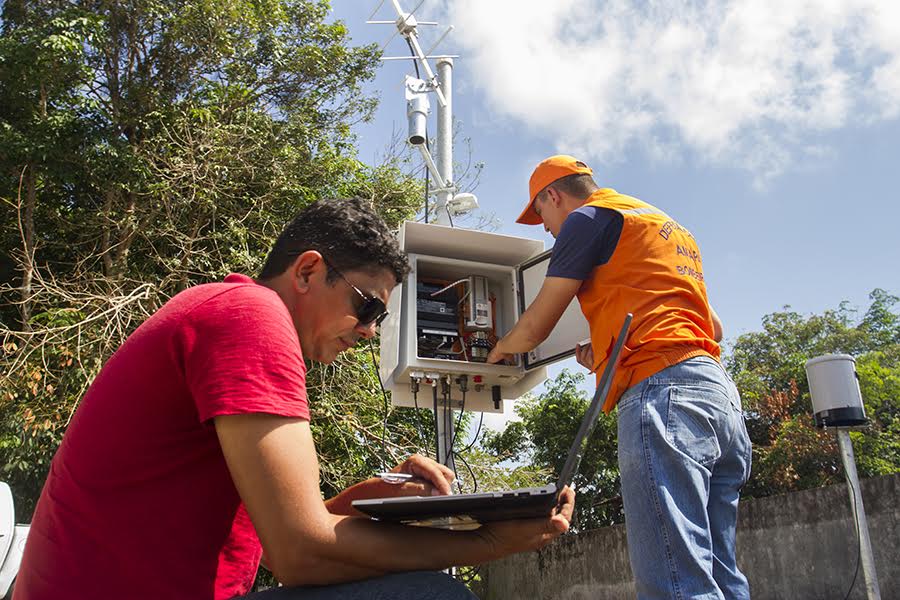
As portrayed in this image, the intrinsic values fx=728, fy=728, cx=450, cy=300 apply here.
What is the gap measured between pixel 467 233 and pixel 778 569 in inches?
152

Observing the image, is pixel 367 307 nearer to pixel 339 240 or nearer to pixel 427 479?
pixel 339 240

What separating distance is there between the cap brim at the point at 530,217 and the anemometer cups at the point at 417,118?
10.2ft

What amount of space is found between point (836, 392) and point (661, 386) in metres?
2.89

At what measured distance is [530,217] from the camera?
287cm

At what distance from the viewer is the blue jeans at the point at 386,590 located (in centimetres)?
→ 105

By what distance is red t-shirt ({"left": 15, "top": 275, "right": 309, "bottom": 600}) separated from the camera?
106 centimetres

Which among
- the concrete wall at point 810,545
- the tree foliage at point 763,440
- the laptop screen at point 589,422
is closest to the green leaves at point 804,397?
the tree foliage at point 763,440

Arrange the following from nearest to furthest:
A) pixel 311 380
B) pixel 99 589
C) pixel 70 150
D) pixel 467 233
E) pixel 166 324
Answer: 1. pixel 99 589
2. pixel 166 324
3. pixel 467 233
4. pixel 311 380
5. pixel 70 150

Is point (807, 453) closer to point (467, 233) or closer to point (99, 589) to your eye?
point (467, 233)

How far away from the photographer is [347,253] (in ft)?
5.00

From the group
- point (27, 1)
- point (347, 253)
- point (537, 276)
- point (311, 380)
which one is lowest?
point (347, 253)

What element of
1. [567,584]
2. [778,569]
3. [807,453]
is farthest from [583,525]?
[778,569]

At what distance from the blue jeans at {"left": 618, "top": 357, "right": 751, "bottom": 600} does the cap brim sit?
99 cm

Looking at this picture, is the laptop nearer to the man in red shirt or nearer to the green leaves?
the man in red shirt
